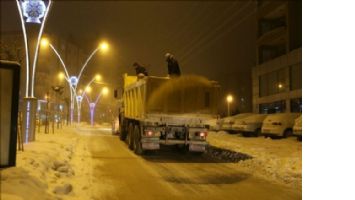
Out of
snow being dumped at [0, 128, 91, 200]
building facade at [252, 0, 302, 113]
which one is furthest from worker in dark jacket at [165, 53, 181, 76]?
building facade at [252, 0, 302, 113]

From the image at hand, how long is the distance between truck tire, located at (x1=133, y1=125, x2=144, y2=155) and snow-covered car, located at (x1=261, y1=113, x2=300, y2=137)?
31.6ft

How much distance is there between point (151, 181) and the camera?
10914 mm

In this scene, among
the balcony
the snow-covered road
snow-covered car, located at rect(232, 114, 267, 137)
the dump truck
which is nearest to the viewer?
the snow-covered road

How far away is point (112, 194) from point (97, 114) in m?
70.8

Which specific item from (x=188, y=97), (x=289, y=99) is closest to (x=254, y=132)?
(x=188, y=97)

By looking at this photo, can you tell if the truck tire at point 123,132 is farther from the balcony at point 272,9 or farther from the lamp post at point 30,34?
the balcony at point 272,9

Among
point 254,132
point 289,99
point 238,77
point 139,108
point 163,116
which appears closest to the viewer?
point 163,116

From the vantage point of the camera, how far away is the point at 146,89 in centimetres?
1656

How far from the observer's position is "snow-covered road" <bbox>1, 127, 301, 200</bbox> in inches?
344

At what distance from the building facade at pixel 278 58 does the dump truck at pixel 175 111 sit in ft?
79.9

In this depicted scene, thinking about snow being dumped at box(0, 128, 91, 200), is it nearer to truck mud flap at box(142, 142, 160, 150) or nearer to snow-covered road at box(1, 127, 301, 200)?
snow-covered road at box(1, 127, 301, 200)
